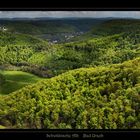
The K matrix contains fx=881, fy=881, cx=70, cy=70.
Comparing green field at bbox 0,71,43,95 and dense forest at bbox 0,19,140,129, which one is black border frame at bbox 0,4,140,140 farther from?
green field at bbox 0,71,43,95

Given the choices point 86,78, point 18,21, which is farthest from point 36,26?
point 86,78

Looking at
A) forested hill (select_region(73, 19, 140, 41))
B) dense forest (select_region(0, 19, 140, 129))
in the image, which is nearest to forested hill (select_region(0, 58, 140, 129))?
dense forest (select_region(0, 19, 140, 129))

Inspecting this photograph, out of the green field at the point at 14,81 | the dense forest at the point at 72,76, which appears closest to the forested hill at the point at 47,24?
the dense forest at the point at 72,76

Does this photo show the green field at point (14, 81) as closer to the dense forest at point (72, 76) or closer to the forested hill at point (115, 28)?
the dense forest at point (72, 76)

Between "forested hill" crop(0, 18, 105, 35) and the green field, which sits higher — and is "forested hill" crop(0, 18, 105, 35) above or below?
above

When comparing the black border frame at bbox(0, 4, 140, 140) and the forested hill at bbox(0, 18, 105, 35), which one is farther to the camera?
the forested hill at bbox(0, 18, 105, 35)
